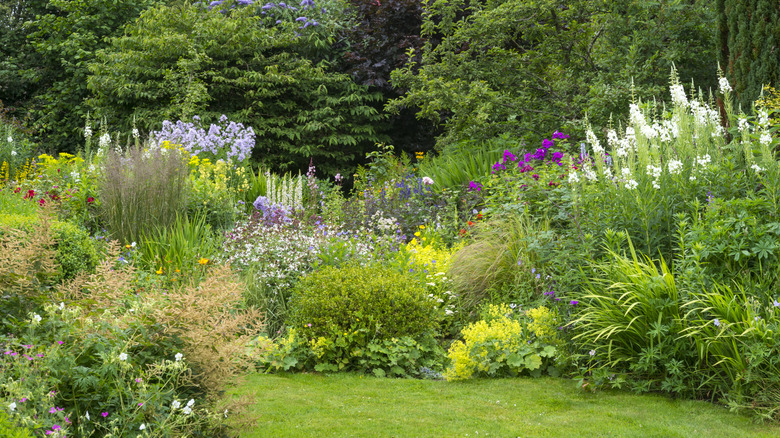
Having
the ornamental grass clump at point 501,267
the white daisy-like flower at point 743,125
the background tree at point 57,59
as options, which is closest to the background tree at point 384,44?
the background tree at point 57,59

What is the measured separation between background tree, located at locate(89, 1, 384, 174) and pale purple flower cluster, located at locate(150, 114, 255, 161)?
1.90 m

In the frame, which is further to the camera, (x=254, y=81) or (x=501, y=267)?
(x=254, y=81)

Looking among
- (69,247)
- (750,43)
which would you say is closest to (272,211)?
(69,247)

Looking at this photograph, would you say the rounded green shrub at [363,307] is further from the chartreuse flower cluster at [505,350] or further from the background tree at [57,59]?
the background tree at [57,59]

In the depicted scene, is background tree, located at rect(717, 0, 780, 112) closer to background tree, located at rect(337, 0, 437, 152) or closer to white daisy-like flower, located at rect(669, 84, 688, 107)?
white daisy-like flower, located at rect(669, 84, 688, 107)

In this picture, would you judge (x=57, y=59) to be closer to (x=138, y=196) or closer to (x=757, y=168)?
(x=138, y=196)

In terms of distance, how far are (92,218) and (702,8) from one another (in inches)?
325

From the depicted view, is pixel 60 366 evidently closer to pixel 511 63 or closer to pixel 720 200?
pixel 720 200

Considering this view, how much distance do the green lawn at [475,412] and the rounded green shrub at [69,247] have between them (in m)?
1.53

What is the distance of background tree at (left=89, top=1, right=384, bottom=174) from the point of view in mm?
12477

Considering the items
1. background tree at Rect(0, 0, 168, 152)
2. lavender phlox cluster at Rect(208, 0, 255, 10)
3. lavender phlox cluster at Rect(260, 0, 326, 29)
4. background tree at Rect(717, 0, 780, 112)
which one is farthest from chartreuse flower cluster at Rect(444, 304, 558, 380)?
background tree at Rect(0, 0, 168, 152)

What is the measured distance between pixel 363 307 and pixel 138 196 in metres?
2.96

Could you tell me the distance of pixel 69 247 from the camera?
15.5 ft

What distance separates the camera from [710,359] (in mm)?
4094
